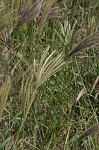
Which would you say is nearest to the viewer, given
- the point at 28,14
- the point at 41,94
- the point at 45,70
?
the point at 45,70

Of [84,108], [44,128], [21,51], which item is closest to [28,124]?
[44,128]

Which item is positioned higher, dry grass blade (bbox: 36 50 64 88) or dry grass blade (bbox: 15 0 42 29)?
dry grass blade (bbox: 15 0 42 29)

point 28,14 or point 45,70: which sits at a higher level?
point 28,14

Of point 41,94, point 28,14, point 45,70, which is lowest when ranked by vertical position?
point 41,94

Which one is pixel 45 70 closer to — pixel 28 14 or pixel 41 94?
pixel 28 14

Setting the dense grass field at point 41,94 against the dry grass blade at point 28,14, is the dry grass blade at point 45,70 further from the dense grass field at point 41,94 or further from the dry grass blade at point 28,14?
the dry grass blade at point 28,14

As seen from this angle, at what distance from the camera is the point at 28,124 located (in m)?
1.42

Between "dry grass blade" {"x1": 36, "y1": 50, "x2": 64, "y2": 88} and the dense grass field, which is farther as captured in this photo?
the dense grass field

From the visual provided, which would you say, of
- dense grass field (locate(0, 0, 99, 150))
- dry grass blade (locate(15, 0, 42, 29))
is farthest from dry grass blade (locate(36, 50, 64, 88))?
dry grass blade (locate(15, 0, 42, 29))

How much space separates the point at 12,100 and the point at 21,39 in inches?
13.9

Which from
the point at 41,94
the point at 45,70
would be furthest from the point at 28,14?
the point at 41,94

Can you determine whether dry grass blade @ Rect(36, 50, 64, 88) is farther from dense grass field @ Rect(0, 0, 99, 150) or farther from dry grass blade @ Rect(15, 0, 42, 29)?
dry grass blade @ Rect(15, 0, 42, 29)

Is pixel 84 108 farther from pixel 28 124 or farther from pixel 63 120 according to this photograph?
pixel 28 124

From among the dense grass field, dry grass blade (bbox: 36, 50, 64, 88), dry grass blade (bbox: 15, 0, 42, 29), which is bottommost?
the dense grass field
